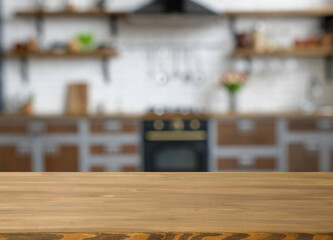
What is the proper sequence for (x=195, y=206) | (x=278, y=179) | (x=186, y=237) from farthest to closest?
(x=278, y=179) → (x=195, y=206) → (x=186, y=237)

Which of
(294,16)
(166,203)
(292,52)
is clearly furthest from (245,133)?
(166,203)

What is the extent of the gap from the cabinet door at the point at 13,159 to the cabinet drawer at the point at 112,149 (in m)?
0.64

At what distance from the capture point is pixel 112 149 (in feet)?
12.5

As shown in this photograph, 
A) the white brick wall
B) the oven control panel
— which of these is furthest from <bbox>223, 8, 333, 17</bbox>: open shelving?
the oven control panel

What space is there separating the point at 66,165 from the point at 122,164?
1.73ft

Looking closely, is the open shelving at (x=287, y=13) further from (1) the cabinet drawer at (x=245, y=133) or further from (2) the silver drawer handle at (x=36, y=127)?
(2) the silver drawer handle at (x=36, y=127)

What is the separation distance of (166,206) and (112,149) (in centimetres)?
314

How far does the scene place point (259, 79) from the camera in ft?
14.6

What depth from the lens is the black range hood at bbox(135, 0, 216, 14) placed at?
3.87 m

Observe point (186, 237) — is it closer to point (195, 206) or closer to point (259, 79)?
point (195, 206)

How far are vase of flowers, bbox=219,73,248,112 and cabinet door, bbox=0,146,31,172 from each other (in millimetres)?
2080

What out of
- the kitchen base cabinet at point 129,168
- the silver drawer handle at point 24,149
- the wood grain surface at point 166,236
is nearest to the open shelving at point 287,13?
the kitchen base cabinet at point 129,168

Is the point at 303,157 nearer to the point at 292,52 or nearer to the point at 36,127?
the point at 292,52

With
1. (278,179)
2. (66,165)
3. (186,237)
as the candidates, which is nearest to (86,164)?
(66,165)
